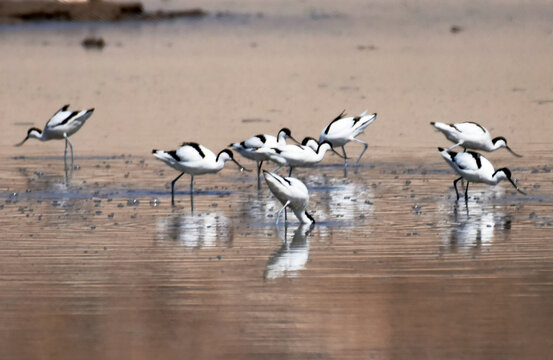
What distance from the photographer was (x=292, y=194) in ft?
40.0

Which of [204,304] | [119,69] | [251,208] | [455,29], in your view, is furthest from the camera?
[455,29]

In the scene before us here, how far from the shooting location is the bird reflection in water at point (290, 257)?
9.79 metres

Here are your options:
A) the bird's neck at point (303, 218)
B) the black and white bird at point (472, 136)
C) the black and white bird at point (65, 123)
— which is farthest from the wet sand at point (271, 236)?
the black and white bird at point (65, 123)

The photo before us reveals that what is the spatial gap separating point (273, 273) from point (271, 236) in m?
2.01

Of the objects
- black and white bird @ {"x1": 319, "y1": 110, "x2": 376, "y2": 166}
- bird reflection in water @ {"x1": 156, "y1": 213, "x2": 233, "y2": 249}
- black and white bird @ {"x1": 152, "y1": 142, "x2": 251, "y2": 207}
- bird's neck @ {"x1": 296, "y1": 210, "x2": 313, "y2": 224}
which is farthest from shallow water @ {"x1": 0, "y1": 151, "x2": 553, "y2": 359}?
black and white bird @ {"x1": 319, "y1": 110, "x2": 376, "y2": 166}

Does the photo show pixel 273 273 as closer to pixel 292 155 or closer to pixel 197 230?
pixel 197 230

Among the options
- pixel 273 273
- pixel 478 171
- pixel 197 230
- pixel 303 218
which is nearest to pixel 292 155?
pixel 478 171

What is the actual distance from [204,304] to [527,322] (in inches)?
86.9

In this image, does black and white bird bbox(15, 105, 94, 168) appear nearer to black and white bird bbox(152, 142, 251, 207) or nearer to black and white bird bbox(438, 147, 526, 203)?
black and white bird bbox(152, 142, 251, 207)

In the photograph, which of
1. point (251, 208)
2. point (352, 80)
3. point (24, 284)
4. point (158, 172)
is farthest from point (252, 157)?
point (352, 80)

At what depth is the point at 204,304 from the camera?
8.61 meters

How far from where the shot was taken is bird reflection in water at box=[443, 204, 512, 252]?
1100 cm

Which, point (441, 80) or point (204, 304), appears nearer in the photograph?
point (204, 304)

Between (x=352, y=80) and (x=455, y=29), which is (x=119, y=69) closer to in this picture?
(x=352, y=80)
